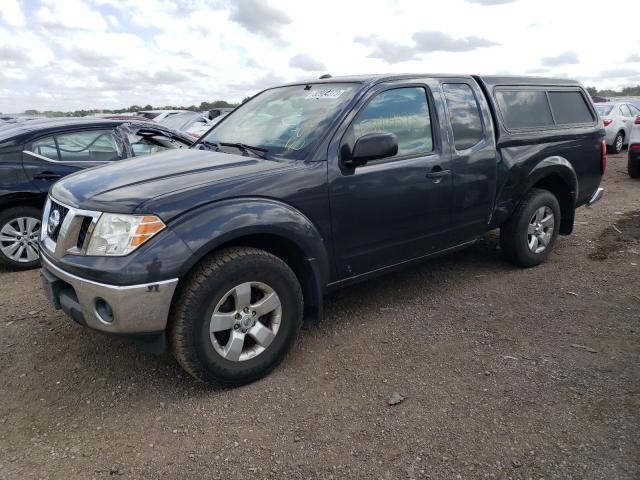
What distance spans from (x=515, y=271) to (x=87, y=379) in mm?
3868

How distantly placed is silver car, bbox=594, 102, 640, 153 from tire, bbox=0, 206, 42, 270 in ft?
46.2

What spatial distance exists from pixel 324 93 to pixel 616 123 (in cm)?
1347

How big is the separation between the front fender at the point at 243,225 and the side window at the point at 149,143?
10.6 feet

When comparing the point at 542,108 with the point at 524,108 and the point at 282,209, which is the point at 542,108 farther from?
the point at 282,209

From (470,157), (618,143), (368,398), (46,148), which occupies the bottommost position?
(618,143)

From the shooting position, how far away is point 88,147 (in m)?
5.50

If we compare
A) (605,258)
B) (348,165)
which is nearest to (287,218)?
(348,165)

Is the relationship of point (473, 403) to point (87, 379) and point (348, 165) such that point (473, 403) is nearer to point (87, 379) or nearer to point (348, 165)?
point (348, 165)

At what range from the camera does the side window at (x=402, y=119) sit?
354 cm

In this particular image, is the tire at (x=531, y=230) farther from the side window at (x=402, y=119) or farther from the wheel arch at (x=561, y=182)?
the side window at (x=402, y=119)

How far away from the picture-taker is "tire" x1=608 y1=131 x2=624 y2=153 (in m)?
14.3

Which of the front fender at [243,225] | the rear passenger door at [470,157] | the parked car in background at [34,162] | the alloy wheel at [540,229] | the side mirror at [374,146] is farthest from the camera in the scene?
the parked car in background at [34,162]

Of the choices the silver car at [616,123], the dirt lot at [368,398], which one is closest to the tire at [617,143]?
the silver car at [616,123]

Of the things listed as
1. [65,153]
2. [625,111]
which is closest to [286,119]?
[65,153]
